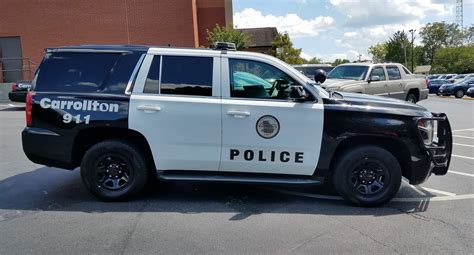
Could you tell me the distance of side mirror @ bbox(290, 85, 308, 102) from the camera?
16.0 feet

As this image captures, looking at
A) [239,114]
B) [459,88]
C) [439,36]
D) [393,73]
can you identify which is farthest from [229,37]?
[439,36]

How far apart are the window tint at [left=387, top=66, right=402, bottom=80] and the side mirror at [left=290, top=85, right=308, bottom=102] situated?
33.8 ft

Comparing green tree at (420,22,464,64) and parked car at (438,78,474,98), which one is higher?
green tree at (420,22,464,64)

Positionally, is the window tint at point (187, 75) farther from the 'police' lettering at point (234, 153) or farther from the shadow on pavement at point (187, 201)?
the shadow on pavement at point (187, 201)

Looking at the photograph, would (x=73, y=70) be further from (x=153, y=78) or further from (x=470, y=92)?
(x=470, y=92)

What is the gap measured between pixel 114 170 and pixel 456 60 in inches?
3078

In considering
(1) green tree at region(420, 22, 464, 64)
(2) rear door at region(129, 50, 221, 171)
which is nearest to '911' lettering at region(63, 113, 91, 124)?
(2) rear door at region(129, 50, 221, 171)

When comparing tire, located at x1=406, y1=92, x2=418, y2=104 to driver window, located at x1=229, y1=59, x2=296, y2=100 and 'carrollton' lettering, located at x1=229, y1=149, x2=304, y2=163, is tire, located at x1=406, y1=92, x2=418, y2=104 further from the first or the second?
'carrollton' lettering, located at x1=229, y1=149, x2=304, y2=163

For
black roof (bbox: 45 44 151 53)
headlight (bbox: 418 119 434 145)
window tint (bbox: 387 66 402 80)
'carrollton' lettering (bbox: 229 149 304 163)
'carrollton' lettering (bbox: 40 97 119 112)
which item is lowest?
'carrollton' lettering (bbox: 229 149 304 163)

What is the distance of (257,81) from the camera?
5.14 m

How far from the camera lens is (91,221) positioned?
4.59 meters

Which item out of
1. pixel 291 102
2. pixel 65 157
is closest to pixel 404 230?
pixel 291 102

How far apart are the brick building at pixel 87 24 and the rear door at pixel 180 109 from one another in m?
26.7

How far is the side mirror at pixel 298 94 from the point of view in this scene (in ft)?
16.0
